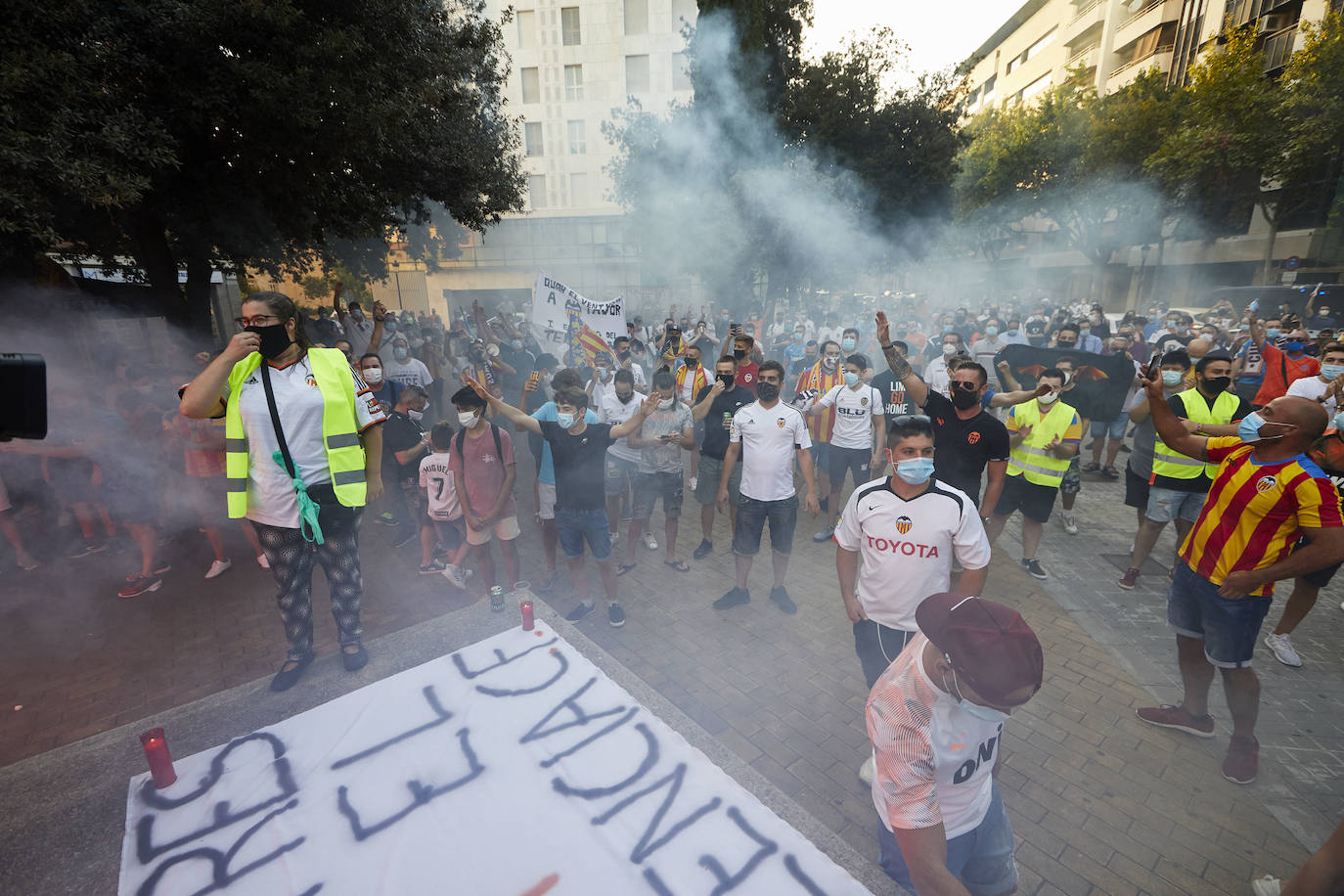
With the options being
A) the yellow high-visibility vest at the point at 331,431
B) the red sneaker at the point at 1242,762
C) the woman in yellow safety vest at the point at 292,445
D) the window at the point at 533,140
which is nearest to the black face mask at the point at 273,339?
the woman in yellow safety vest at the point at 292,445

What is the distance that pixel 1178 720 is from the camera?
12.3 feet

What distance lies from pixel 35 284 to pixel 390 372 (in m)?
5.52

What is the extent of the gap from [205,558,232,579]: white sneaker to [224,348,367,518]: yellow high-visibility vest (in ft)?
10.5

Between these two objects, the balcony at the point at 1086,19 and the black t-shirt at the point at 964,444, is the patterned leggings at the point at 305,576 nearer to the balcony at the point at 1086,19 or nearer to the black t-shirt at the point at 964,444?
the black t-shirt at the point at 964,444

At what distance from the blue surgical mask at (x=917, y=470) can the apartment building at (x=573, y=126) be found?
30.0 m

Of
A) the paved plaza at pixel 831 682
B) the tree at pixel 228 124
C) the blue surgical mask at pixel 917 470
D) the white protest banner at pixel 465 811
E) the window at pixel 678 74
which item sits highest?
the window at pixel 678 74

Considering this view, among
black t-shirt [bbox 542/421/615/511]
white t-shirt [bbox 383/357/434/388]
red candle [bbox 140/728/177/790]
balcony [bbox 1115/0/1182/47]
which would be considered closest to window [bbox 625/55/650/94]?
balcony [bbox 1115/0/1182/47]

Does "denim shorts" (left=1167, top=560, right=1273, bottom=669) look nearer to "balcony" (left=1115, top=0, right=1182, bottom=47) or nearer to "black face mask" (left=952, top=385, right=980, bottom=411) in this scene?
"black face mask" (left=952, top=385, right=980, bottom=411)

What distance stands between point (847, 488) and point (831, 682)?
4.87m

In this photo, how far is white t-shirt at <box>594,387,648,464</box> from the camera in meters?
5.93

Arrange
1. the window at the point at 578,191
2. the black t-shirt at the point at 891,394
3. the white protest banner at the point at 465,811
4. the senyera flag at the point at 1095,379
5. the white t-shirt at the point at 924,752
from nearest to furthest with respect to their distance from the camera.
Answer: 1. the white t-shirt at the point at 924,752
2. the white protest banner at the point at 465,811
3. the black t-shirt at the point at 891,394
4. the senyera flag at the point at 1095,379
5. the window at the point at 578,191

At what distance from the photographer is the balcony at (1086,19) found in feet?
129

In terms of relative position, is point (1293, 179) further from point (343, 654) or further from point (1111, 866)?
point (343, 654)

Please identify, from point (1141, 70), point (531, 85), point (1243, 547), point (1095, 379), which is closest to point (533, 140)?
point (531, 85)
